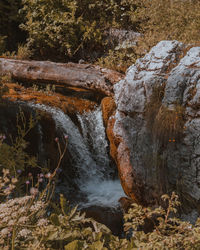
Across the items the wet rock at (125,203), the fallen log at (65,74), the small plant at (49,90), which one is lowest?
the wet rock at (125,203)

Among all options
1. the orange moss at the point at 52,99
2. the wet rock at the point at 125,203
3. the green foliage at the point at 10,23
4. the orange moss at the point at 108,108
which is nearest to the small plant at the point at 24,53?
the green foliage at the point at 10,23

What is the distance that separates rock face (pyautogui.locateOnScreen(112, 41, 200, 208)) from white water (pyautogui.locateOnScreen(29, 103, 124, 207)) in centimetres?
99

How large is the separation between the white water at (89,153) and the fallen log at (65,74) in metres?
0.76

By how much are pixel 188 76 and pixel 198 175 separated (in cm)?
130

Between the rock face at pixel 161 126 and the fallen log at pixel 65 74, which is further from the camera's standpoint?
the fallen log at pixel 65 74

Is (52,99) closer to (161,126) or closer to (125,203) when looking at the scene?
(125,203)

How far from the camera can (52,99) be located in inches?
221

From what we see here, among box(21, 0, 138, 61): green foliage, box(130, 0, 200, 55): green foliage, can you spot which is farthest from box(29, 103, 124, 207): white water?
box(21, 0, 138, 61): green foliage

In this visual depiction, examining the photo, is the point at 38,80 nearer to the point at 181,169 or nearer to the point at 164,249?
the point at 181,169

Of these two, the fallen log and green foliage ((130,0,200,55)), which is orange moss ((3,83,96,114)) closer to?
the fallen log

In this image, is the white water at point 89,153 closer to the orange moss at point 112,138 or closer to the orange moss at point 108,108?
the orange moss at point 108,108

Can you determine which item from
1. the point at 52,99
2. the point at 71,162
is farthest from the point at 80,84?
the point at 71,162

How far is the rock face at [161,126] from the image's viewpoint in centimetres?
326

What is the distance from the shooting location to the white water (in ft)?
15.6
